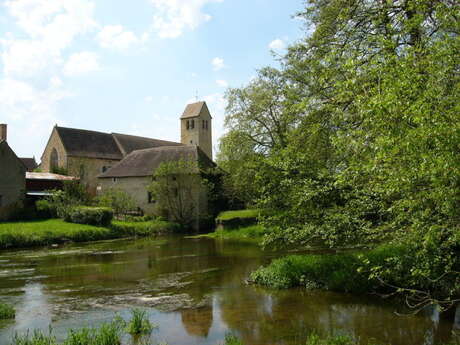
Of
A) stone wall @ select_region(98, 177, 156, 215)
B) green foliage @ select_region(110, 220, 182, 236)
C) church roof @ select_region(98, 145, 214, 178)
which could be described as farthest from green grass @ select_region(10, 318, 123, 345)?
stone wall @ select_region(98, 177, 156, 215)

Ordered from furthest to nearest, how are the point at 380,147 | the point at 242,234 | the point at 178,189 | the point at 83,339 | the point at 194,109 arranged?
the point at 194,109, the point at 178,189, the point at 242,234, the point at 83,339, the point at 380,147

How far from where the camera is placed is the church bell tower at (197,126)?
66.8m

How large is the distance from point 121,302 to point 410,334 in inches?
293

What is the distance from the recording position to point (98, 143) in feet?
182

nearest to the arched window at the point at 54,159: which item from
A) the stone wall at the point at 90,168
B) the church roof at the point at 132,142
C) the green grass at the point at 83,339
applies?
the stone wall at the point at 90,168

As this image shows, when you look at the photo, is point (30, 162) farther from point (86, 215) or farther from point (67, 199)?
point (86, 215)

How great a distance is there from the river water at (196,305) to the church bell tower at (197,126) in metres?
48.2

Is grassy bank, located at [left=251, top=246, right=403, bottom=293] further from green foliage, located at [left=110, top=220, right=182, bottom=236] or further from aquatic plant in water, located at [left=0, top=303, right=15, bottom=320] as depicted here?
green foliage, located at [left=110, top=220, right=182, bottom=236]

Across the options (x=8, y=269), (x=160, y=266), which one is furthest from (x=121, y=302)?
(x=8, y=269)

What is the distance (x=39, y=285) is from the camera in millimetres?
14617

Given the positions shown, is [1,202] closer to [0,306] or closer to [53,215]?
[53,215]

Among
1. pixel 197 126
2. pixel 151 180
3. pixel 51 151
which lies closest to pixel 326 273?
pixel 151 180

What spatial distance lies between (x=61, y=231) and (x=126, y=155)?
25087 millimetres

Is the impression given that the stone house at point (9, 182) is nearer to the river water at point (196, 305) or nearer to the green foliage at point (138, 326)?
the river water at point (196, 305)
